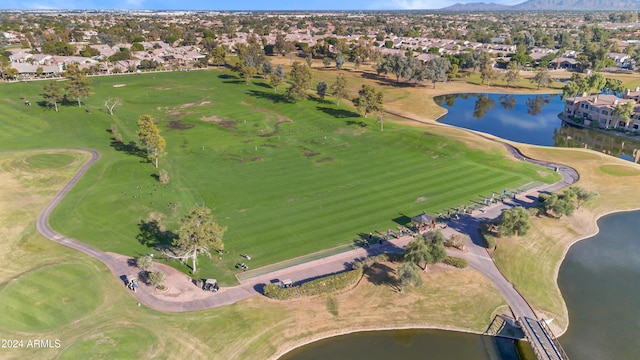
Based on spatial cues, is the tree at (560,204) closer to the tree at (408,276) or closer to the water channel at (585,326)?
the water channel at (585,326)

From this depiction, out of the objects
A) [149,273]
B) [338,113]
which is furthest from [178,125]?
[149,273]

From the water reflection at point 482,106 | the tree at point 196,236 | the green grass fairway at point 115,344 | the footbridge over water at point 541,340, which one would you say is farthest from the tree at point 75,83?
the footbridge over water at point 541,340

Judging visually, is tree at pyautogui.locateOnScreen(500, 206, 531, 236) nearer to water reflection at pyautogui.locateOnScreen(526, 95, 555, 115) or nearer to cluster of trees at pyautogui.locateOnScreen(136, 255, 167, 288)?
cluster of trees at pyautogui.locateOnScreen(136, 255, 167, 288)

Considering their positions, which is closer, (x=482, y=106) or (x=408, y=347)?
(x=408, y=347)

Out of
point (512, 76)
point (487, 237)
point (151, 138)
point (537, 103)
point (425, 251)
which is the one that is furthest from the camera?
point (512, 76)

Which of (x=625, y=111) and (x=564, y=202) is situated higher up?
(x=625, y=111)

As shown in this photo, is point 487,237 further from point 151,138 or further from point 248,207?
point 151,138
